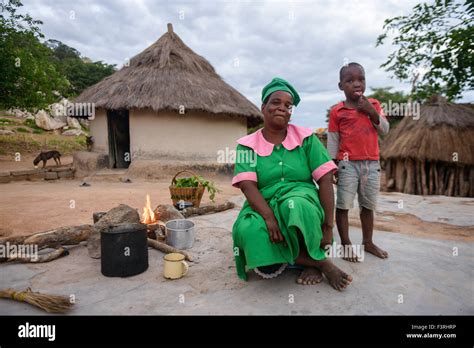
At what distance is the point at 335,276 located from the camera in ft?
6.60

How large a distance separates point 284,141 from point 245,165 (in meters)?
0.35

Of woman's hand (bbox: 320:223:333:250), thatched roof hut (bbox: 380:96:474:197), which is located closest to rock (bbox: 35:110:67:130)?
thatched roof hut (bbox: 380:96:474:197)

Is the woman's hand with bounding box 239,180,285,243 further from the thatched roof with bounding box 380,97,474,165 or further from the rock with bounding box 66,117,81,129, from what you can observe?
the rock with bounding box 66,117,81,129

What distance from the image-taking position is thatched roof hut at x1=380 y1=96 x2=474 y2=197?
804 centimetres

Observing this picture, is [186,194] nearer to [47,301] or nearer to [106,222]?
[106,222]

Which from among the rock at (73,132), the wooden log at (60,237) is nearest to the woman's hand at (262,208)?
the wooden log at (60,237)

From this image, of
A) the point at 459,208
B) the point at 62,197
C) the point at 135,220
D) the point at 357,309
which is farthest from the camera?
the point at 62,197

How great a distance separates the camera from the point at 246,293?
6.41 feet

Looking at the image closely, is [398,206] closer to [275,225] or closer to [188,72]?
[275,225]

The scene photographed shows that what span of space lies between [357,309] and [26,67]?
13.2m

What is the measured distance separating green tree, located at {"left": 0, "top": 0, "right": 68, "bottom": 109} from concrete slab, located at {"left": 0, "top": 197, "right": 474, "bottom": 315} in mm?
10818

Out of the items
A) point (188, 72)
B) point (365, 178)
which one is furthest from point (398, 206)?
point (188, 72)

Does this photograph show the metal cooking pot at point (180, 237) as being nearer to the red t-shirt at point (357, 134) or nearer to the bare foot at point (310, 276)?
the bare foot at point (310, 276)
